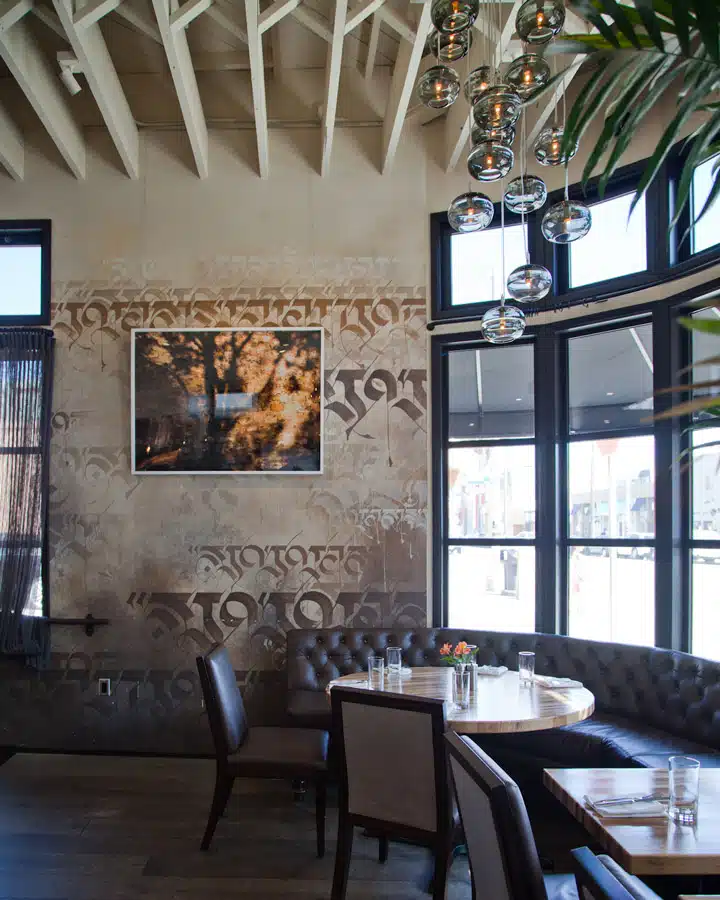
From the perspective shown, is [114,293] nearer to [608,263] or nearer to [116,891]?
[608,263]

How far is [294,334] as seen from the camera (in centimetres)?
540

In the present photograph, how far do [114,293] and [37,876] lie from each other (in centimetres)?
373

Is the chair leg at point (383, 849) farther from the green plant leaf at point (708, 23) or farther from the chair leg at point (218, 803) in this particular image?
the green plant leaf at point (708, 23)

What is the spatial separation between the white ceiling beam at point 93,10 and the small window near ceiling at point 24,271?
1831 millimetres

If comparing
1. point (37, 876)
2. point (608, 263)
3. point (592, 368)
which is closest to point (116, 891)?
point (37, 876)

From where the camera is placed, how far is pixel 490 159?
252 centimetres

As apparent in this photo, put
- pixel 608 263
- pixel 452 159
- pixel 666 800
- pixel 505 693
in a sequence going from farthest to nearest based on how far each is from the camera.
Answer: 1. pixel 452 159
2. pixel 608 263
3. pixel 505 693
4. pixel 666 800

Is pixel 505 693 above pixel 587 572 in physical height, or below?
below

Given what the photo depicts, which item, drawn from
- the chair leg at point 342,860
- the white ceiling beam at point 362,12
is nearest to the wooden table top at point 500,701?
the chair leg at point 342,860

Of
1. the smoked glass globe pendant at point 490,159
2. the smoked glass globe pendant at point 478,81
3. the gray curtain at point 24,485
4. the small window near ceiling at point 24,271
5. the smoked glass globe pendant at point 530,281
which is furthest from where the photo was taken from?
the small window near ceiling at point 24,271

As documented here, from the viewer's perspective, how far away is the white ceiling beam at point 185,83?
4.07 meters

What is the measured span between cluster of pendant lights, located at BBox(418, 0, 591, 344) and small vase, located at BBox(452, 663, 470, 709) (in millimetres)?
1794

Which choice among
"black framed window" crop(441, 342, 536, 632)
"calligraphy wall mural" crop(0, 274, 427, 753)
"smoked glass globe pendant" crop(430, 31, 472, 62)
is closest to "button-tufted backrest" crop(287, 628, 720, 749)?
"calligraphy wall mural" crop(0, 274, 427, 753)

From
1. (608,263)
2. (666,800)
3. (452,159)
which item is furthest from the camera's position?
(452,159)
